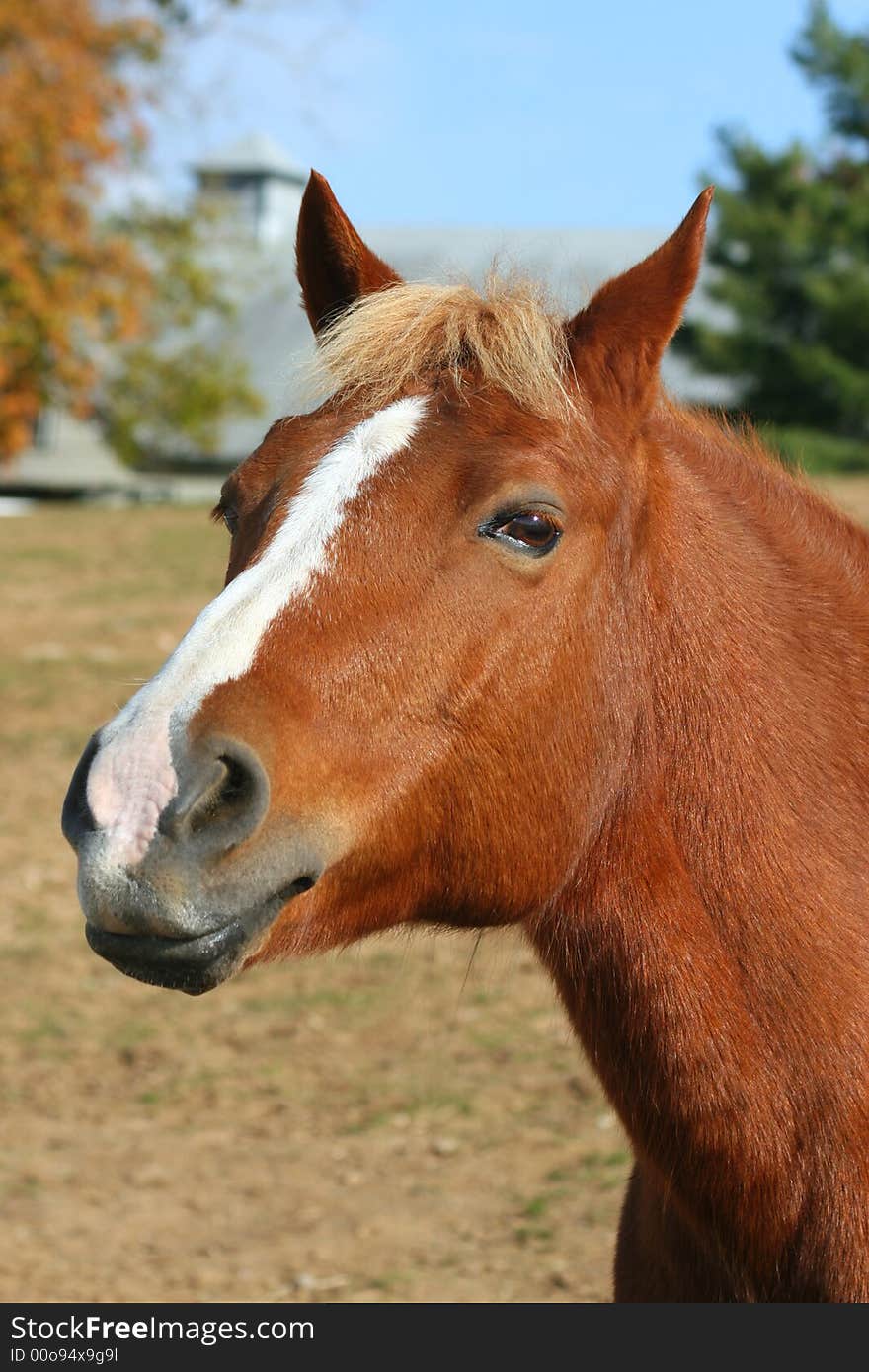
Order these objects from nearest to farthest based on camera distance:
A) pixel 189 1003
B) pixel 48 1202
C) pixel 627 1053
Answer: pixel 627 1053, pixel 48 1202, pixel 189 1003

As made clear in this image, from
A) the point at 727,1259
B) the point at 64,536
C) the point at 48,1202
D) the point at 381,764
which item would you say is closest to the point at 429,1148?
the point at 48,1202

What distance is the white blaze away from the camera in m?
2.22

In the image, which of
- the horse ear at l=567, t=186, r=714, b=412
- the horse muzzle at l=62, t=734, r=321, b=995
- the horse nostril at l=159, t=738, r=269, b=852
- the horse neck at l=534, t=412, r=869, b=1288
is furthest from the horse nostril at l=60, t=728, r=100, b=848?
the horse ear at l=567, t=186, r=714, b=412

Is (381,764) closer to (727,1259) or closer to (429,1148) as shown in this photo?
(727,1259)

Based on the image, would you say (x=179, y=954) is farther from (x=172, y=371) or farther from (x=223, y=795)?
(x=172, y=371)

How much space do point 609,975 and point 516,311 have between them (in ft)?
4.19

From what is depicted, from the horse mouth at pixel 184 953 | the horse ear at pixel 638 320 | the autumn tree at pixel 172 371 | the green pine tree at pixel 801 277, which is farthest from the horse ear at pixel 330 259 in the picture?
the green pine tree at pixel 801 277

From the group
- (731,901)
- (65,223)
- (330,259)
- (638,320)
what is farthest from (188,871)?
(65,223)

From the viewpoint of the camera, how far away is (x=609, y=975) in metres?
2.68

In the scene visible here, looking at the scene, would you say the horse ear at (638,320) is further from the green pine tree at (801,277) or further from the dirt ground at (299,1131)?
the green pine tree at (801,277)

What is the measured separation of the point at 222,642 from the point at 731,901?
1.05 meters

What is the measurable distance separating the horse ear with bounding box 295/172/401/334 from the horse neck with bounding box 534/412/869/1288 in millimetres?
751

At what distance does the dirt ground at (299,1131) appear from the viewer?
4.95m

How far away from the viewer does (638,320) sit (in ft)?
8.94
